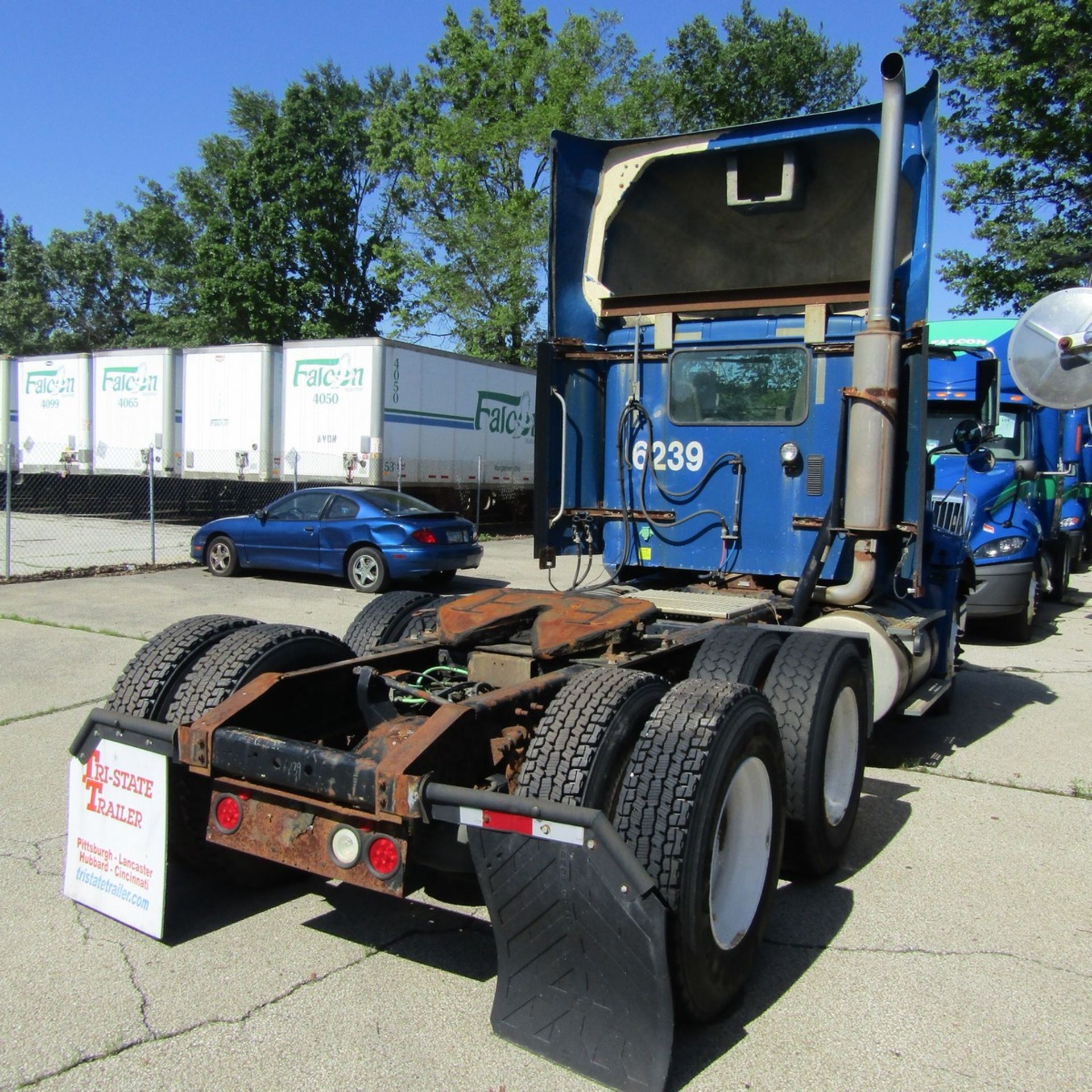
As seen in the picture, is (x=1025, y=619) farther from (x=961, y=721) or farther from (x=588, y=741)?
(x=588, y=741)

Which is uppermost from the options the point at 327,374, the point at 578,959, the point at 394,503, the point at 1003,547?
the point at 327,374

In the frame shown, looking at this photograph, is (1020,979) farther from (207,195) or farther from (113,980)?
(207,195)

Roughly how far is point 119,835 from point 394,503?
10.4 meters

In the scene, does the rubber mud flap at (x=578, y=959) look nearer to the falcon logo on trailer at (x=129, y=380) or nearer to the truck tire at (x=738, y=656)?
the truck tire at (x=738, y=656)

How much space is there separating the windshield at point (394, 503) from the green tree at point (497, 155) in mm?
20028

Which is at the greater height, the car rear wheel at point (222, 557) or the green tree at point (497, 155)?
the green tree at point (497, 155)

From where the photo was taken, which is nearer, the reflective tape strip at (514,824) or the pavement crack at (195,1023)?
the reflective tape strip at (514,824)

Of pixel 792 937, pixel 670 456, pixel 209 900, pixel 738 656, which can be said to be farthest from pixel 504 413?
pixel 792 937

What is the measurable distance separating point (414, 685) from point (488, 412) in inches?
751

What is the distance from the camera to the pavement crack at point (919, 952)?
11.9 ft

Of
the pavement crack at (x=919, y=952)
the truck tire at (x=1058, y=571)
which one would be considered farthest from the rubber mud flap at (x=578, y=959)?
the truck tire at (x=1058, y=571)

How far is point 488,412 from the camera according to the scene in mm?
22797

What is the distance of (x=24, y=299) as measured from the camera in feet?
182

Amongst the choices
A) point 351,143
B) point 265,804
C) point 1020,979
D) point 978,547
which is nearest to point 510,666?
point 265,804
